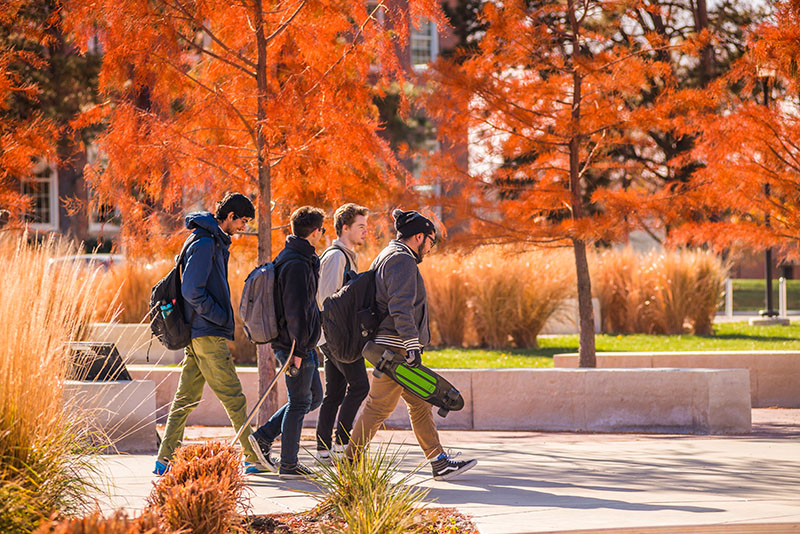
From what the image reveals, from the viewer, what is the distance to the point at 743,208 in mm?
10859

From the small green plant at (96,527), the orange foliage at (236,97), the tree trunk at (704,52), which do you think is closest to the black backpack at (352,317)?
the orange foliage at (236,97)

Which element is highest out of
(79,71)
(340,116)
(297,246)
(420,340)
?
(79,71)

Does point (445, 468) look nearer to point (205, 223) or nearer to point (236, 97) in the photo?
point (205, 223)

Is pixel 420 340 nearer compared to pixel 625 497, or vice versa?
pixel 625 497

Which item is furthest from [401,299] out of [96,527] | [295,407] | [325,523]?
[96,527]

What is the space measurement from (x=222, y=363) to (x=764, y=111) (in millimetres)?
6877

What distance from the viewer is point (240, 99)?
933 cm

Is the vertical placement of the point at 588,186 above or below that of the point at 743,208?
above

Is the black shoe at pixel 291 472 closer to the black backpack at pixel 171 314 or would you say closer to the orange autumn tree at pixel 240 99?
the black backpack at pixel 171 314

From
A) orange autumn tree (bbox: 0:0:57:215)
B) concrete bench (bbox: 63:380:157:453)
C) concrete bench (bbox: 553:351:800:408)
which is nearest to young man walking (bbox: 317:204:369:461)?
concrete bench (bbox: 63:380:157:453)

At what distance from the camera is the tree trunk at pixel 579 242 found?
11.0m

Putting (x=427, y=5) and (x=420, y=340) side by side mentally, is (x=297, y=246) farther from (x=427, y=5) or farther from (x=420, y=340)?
(x=427, y=5)

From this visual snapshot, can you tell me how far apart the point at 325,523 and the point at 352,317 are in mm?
1847

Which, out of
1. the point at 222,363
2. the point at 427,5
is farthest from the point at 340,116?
the point at 222,363
